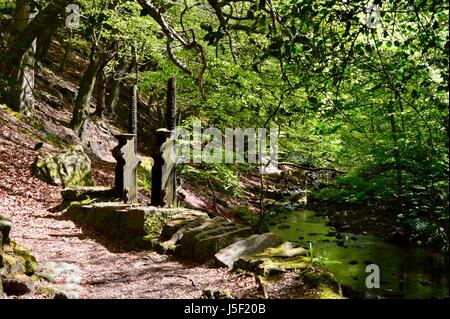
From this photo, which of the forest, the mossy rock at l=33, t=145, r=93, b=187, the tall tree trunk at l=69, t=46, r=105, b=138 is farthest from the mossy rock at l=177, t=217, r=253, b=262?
the tall tree trunk at l=69, t=46, r=105, b=138

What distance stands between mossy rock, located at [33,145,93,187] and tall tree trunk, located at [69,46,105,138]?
399 centimetres

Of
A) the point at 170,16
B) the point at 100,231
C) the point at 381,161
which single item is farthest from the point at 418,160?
the point at 170,16

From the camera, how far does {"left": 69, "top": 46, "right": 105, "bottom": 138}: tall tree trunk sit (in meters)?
16.4

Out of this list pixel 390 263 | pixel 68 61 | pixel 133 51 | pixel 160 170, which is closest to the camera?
pixel 160 170

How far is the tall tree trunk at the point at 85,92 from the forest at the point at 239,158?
0.24 feet

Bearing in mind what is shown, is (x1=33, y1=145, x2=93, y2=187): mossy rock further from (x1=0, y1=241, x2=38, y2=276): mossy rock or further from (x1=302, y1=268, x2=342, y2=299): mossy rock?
(x1=302, y1=268, x2=342, y2=299): mossy rock

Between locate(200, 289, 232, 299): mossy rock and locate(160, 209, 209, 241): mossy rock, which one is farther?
locate(160, 209, 209, 241): mossy rock

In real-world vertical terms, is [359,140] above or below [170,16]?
below

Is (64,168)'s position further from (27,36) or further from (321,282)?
(321,282)

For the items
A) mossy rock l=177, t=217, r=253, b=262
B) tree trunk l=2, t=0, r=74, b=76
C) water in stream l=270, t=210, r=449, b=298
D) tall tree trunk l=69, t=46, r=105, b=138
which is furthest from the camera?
tall tree trunk l=69, t=46, r=105, b=138

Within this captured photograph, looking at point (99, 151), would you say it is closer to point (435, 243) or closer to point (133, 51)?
point (133, 51)

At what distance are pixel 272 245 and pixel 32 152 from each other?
9.32 metres

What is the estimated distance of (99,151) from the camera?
59.5 feet

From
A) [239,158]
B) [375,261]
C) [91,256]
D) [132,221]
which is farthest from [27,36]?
[375,261]
